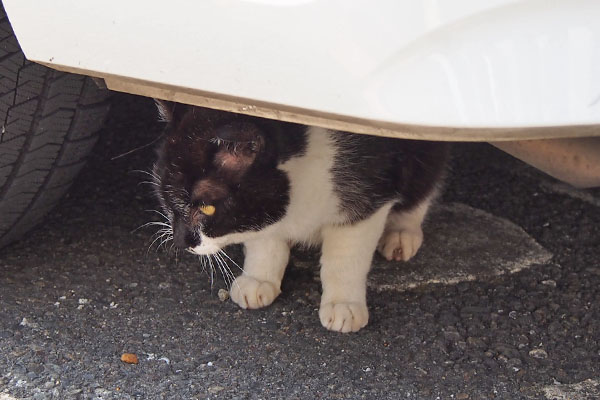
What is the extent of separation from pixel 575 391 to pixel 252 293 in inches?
34.6

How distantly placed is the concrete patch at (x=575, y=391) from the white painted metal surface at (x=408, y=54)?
781 millimetres

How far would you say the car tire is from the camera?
193 cm

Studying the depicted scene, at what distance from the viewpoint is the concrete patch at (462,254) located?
2.38m

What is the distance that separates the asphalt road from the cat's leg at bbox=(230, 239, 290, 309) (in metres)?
0.04

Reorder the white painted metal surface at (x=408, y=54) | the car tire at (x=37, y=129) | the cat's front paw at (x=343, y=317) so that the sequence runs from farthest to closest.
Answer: the cat's front paw at (x=343, y=317) → the car tire at (x=37, y=129) → the white painted metal surface at (x=408, y=54)

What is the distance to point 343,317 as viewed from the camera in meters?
2.07

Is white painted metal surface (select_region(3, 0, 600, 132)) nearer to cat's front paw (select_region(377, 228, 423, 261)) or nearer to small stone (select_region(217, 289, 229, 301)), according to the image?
small stone (select_region(217, 289, 229, 301))

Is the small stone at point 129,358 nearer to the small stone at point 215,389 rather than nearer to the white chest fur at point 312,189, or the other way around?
the small stone at point 215,389

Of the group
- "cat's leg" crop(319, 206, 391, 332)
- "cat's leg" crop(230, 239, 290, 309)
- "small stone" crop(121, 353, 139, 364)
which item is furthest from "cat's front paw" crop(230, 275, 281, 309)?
"small stone" crop(121, 353, 139, 364)

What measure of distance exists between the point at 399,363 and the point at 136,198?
1.23 m

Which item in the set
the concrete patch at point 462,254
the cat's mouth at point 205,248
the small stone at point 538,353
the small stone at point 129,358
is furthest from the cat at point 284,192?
the small stone at point 538,353

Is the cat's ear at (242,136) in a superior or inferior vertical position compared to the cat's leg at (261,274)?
superior

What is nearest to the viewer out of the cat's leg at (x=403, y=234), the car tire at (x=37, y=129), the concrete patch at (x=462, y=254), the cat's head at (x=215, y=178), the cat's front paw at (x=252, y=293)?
the cat's head at (x=215, y=178)

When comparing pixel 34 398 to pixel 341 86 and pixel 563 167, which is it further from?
pixel 563 167
